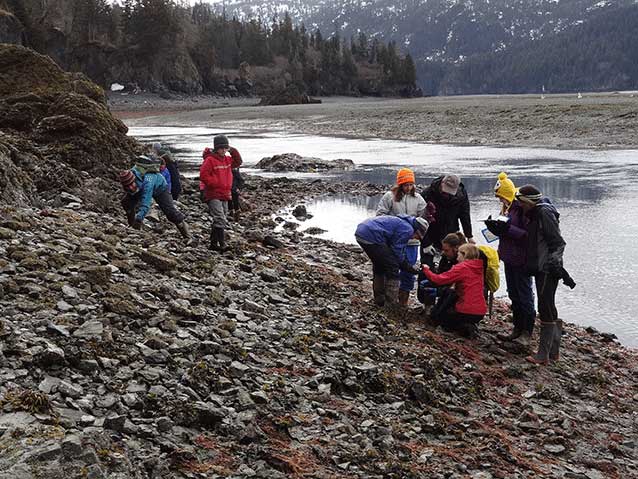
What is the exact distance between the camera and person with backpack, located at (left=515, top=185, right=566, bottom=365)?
9.09 m

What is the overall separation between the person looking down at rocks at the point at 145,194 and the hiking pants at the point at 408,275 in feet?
13.3

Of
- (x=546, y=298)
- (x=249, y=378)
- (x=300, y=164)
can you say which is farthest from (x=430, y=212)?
(x=300, y=164)

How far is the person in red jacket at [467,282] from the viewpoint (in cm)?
970

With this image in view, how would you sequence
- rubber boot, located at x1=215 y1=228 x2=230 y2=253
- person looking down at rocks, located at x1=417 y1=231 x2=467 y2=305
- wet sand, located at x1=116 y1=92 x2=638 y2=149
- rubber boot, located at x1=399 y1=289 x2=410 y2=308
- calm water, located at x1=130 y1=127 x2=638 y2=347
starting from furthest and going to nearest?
wet sand, located at x1=116 y1=92 x2=638 y2=149, calm water, located at x1=130 y1=127 x2=638 y2=347, rubber boot, located at x1=215 y1=228 x2=230 y2=253, rubber boot, located at x1=399 y1=289 x2=410 y2=308, person looking down at rocks, located at x1=417 y1=231 x2=467 y2=305

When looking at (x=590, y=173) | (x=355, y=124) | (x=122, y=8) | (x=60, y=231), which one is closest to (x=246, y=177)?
(x=590, y=173)

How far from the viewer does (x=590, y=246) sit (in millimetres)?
16203

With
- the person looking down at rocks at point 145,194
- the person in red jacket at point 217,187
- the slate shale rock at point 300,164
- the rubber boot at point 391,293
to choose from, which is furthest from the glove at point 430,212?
the slate shale rock at point 300,164

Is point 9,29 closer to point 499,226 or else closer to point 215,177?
point 215,177

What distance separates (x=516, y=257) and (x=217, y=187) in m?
5.37

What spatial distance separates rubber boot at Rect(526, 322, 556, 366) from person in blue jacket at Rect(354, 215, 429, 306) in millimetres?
1922

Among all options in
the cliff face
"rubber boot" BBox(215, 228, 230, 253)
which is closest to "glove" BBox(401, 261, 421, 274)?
"rubber boot" BBox(215, 228, 230, 253)

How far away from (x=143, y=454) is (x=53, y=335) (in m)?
1.92

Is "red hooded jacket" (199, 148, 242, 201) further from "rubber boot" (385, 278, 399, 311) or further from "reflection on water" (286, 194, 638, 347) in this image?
"reflection on water" (286, 194, 638, 347)

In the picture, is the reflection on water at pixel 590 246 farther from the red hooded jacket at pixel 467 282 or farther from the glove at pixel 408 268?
the glove at pixel 408 268
